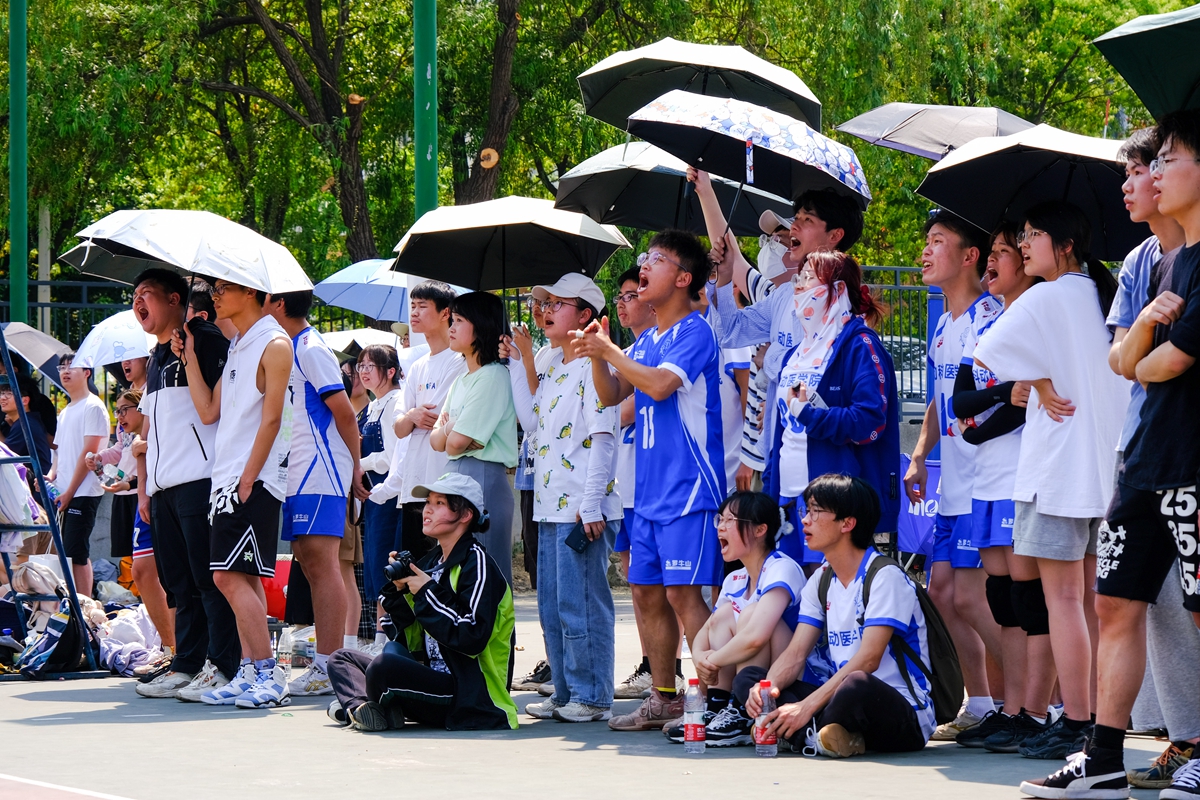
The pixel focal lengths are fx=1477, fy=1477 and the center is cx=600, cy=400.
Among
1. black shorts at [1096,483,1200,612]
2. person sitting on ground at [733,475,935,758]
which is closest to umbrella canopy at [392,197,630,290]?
person sitting on ground at [733,475,935,758]

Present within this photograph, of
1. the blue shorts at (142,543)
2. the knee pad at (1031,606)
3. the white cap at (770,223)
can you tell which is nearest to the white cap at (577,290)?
the white cap at (770,223)

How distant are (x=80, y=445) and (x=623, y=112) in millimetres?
5963

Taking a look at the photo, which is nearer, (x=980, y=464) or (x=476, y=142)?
(x=980, y=464)

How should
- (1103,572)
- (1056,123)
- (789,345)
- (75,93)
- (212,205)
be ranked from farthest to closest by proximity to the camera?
(1056,123)
(212,205)
(75,93)
(789,345)
(1103,572)

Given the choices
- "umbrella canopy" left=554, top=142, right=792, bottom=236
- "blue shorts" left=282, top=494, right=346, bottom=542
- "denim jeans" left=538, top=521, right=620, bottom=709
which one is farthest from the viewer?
"umbrella canopy" left=554, top=142, right=792, bottom=236

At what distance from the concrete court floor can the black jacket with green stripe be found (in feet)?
0.54

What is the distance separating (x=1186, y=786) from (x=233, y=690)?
15.5 ft

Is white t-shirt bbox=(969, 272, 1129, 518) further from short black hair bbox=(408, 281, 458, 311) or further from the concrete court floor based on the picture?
short black hair bbox=(408, 281, 458, 311)

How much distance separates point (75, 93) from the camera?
52.7 feet

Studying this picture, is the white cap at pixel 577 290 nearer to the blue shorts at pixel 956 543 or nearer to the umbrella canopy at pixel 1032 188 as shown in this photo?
the umbrella canopy at pixel 1032 188

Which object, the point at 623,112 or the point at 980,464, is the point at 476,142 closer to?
the point at 623,112

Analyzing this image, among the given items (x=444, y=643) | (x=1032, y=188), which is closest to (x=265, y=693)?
(x=444, y=643)

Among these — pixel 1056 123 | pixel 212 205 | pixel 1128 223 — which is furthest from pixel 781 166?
pixel 1056 123

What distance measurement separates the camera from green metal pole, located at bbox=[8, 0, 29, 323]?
13.6 meters
